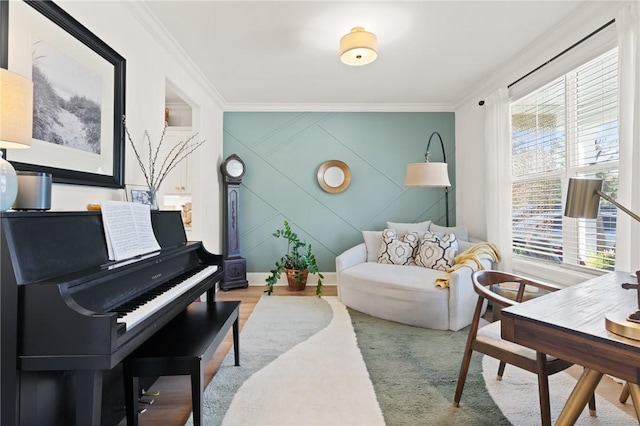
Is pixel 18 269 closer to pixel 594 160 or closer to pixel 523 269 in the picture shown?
pixel 594 160

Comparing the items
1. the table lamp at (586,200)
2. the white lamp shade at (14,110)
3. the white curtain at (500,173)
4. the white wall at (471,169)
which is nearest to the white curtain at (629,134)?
the table lamp at (586,200)

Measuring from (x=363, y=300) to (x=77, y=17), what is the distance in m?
3.02

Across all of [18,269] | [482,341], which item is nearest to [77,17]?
[18,269]

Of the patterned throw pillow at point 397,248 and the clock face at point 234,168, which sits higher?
the clock face at point 234,168

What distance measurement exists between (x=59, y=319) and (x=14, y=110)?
69 centimetres

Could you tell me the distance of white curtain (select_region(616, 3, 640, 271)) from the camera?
1.83 meters

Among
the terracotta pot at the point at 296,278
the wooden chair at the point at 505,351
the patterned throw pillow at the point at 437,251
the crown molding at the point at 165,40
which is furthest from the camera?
the terracotta pot at the point at 296,278

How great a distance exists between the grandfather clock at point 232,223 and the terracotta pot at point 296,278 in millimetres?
624

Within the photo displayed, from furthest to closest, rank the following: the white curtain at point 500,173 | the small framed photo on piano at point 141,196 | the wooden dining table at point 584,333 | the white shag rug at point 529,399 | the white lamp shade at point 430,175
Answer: the white lamp shade at point 430,175
the white curtain at point 500,173
the small framed photo on piano at point 141,196
the white shag rug at point 529,399
the wooden dining table at point 584,333

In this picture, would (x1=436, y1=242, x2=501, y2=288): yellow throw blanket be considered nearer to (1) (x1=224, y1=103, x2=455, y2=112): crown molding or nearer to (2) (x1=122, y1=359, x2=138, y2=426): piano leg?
(1) (x1=224, y1=103, x2=455, y2=112): crown molding

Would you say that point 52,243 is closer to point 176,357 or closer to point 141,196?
point 176,357

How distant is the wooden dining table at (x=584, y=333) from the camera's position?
2.80 feet

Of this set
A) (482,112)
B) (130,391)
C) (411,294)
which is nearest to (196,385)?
(130,391)

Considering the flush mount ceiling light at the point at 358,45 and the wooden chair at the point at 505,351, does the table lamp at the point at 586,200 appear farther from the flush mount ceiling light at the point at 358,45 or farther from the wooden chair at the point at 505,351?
the flush mount ceiling light at the point at 358,45
